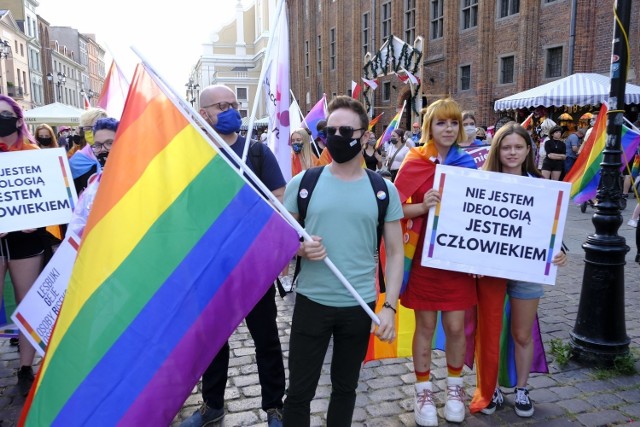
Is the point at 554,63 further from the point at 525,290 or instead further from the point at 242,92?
the point at 242,92

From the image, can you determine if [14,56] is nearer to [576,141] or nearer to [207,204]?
[576,141]

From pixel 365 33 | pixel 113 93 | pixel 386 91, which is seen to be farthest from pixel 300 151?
pixel 365 33

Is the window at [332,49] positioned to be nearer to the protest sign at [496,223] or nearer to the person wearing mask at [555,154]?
the person wearing mask at [555,154]

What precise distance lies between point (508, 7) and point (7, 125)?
A: 2024cm

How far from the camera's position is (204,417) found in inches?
136

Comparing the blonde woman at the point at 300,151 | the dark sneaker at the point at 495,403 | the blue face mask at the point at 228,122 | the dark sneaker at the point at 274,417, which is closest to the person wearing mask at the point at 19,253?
the blue face mask at the point at 228,122

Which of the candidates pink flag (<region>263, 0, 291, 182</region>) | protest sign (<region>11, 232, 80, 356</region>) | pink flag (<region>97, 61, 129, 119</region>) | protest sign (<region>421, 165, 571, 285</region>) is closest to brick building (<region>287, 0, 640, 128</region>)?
pink flag (<region>263, 0, 291, 182</region>)

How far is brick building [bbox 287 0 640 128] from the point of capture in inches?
656

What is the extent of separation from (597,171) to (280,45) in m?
4.05

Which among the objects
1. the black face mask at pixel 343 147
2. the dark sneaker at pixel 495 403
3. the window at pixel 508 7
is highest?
the window at pixel 508 7

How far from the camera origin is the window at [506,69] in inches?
795

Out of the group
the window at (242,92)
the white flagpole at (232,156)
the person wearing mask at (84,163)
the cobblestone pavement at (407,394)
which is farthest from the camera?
the window at (242,92)

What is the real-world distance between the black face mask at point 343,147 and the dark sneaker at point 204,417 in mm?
1979

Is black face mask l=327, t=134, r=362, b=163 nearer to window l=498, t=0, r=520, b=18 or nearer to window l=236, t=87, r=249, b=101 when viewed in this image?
window l=498, t=0, r=520, b=18
